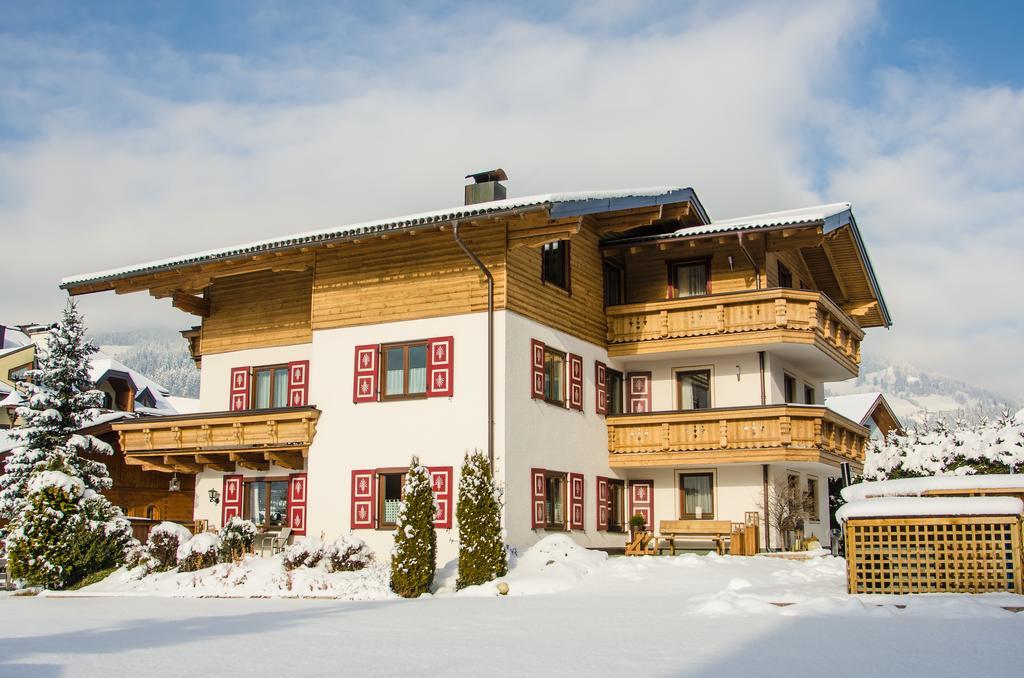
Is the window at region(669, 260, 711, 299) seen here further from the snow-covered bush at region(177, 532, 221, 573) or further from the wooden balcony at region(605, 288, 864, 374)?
the snow-covered bush at region(177, 532, 221, 573)

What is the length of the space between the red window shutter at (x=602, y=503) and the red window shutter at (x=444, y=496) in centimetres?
435

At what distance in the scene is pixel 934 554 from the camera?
14.2 meters

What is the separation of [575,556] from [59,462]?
11.0 m

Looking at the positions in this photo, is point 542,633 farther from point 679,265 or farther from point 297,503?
point 679,265

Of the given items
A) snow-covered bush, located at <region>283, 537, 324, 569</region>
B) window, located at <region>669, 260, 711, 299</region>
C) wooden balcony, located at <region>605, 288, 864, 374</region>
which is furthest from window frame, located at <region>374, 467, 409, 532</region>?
window, located at <region>669, 260, 711, 299</region>

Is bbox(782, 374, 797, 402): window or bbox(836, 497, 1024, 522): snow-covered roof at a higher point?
bbox(782, 374, 797, 402): window

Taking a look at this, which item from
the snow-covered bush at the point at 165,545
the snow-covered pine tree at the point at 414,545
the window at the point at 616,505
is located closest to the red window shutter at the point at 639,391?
the window at the point at 616,505

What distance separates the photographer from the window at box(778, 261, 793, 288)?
2643 cm

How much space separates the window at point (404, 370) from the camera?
21797 mm

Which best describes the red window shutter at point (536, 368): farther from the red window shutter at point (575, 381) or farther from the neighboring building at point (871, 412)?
the neighboring building at point (871, 412)

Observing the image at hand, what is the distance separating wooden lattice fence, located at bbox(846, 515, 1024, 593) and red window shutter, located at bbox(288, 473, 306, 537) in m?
12.7

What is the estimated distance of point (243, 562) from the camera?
20.3 metres

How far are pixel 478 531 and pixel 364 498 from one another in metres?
4.28

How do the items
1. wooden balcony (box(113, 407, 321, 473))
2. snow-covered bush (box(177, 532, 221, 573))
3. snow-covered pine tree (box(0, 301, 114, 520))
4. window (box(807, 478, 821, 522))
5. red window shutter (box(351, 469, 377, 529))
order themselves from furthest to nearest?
window (box(807, 478, 821, 522)) → wooden balcony (box(113, 407, 321, 473)) → snow-covered pine tree (box(0, 301, 114, 520)) → red window shutter (box(351, 469, 377, 529)) → snow-covered bush (box(177, 532, 221, 573))
